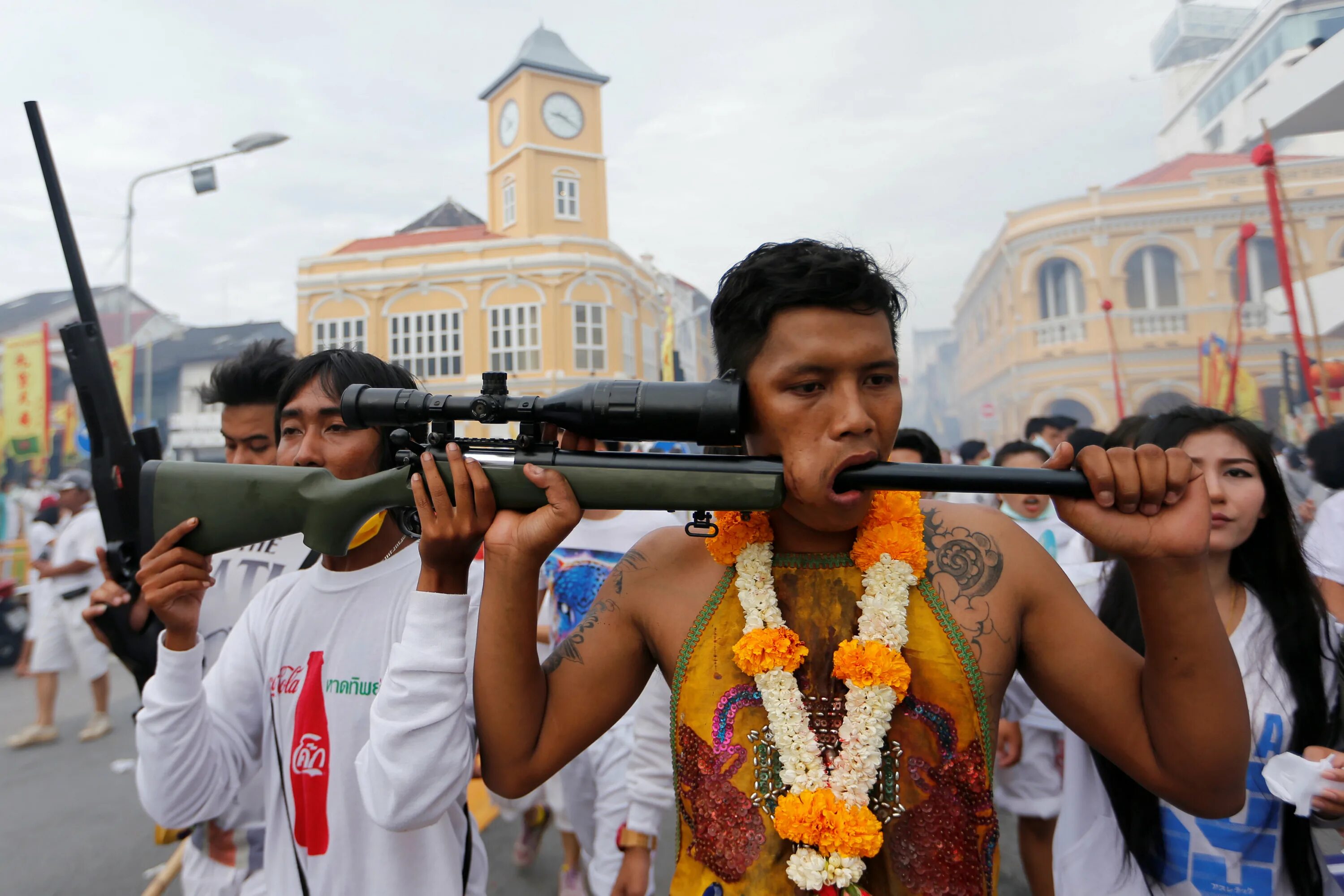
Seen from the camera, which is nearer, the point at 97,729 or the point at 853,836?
the point at 853,836

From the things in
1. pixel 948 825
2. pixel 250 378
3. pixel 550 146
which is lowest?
pixel 948 825

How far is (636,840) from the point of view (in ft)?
10.4

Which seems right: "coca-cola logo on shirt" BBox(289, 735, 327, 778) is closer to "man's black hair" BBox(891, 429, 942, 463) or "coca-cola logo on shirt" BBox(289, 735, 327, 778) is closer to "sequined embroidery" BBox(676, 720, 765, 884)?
"sequined embroidery" BBox(676, 720, 765, 884)

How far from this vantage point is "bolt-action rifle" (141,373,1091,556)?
56.5 inches

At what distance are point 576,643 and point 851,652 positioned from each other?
62 cm

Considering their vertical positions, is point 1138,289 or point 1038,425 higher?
point 1138,289

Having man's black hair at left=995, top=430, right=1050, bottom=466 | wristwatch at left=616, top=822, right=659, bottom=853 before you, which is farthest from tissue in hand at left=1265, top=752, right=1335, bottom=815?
man's black hair at left=995, top=430, right=1050, bottom=466

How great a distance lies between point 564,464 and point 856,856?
3.13ft

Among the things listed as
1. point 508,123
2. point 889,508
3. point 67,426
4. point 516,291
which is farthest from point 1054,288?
point 67,426

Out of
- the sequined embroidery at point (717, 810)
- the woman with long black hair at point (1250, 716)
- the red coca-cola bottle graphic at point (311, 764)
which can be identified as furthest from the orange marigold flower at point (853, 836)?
the red coca-cola bottle graphic at point (311, 764)

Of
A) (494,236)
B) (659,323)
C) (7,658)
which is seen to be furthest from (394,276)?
(7,658)

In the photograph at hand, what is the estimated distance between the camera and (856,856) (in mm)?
1459

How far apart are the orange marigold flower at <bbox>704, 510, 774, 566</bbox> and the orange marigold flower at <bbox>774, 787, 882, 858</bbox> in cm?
51

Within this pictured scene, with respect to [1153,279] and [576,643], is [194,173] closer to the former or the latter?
[576,643]
